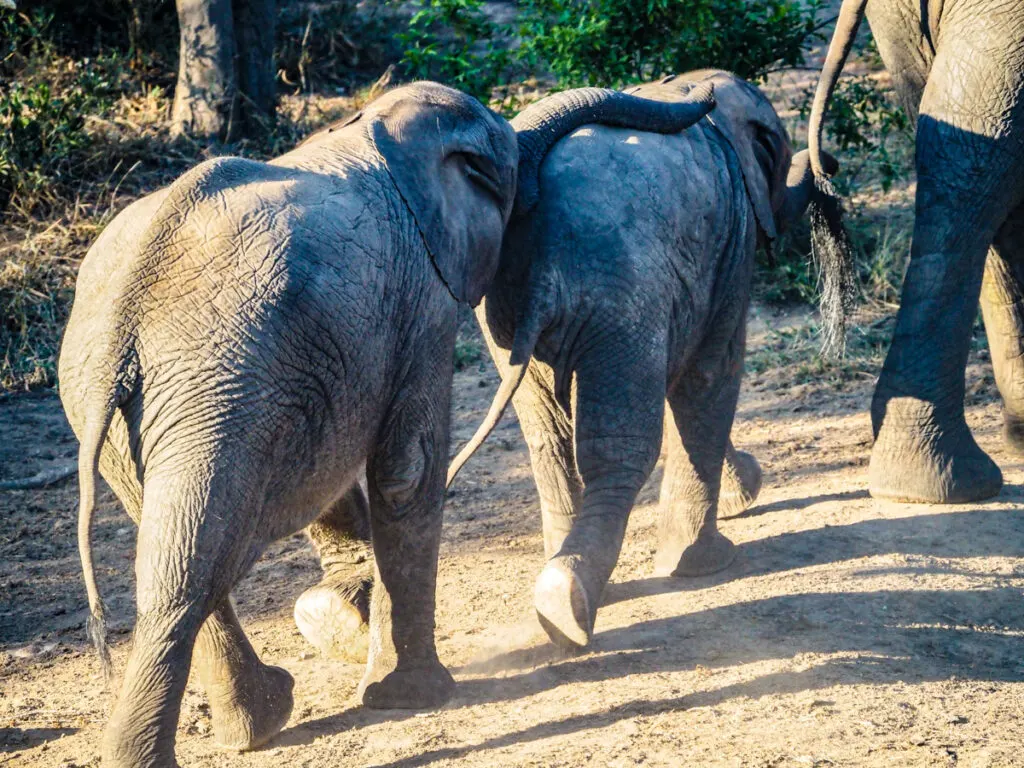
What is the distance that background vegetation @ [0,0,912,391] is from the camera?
7406 millimetres

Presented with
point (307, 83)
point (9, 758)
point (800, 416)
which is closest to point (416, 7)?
point (307, 83)

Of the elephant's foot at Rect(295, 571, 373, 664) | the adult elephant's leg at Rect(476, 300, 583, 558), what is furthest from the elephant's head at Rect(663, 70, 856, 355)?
→ the elephant's foot at Rect(295, 571, 373, 664)

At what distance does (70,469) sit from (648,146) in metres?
3.33

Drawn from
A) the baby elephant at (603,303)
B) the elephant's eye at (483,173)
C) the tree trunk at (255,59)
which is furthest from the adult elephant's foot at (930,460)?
the tree trunk at (255,59)

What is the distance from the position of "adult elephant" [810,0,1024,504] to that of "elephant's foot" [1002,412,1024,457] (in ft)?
1.98

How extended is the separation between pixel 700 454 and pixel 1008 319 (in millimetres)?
1898

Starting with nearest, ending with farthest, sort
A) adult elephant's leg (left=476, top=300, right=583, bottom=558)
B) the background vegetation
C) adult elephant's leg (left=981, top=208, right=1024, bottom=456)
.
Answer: adult elephant's leg (left=476, top=300, right=583, bottom=558)
adult elephant's leg (left=981, top=208, right=1024, bottom=456)
the background vegetation

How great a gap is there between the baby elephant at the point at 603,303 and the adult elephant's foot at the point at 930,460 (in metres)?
1.07

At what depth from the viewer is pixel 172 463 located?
10.3 ft

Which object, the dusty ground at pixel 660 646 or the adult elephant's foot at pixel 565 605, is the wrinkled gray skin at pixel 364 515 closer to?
the dusty ground at pixel 660 646

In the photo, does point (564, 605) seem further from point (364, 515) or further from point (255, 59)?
point (255, 59)

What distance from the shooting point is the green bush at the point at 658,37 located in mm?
7301

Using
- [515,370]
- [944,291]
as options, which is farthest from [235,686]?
[944,291]

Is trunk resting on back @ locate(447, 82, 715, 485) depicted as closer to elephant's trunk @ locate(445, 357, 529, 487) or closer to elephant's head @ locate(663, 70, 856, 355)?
elephant's trunk @ locate(445, 357, 529, 487)
